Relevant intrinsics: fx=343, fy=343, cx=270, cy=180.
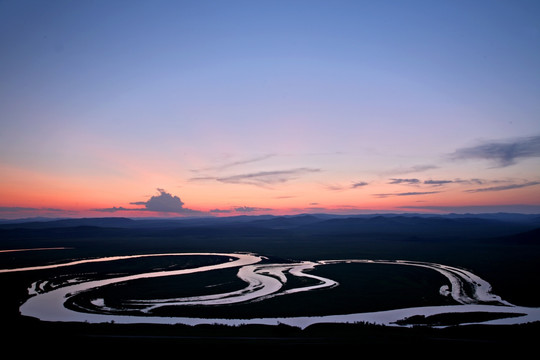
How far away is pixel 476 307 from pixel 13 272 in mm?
66652

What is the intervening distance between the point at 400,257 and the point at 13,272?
73911mm

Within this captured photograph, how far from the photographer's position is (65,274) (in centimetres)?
5488

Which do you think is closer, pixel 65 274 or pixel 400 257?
pixel 65 274

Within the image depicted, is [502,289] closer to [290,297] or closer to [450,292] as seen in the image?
[450,292]

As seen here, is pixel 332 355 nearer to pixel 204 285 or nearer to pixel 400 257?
pixel 204 285

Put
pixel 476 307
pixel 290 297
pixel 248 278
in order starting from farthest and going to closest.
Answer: pixel 248 278
pixel 290 297
pixel 476 307

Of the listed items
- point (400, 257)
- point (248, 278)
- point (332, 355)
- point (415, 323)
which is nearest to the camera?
point (332, 355)

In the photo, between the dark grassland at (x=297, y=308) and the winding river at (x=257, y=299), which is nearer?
the dark grassland at (x=297, y=308)

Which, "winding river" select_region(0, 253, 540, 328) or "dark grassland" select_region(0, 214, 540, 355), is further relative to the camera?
"winding river" select_region(0, 253, 540, 328)

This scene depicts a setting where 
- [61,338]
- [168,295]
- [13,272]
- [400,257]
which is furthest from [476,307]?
[13,272]

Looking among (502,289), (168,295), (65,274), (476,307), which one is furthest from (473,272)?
(65,274)


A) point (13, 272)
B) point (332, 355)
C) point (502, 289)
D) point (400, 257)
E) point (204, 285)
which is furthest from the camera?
point (400, 257)

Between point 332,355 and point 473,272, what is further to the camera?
point 473,272

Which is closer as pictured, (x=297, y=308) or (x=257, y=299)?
(x=297, y=308)
